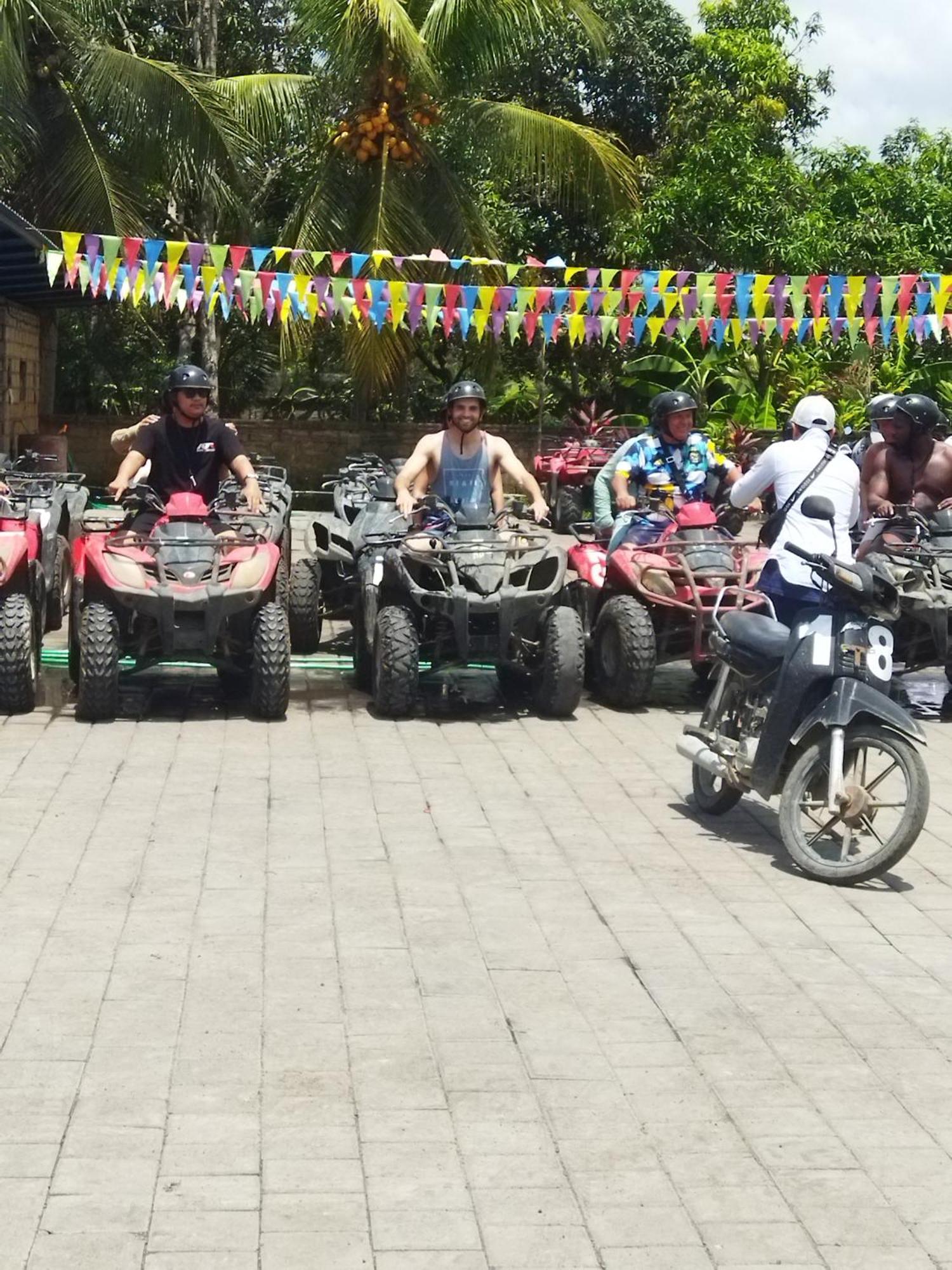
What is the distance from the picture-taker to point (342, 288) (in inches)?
561

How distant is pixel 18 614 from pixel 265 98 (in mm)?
15325

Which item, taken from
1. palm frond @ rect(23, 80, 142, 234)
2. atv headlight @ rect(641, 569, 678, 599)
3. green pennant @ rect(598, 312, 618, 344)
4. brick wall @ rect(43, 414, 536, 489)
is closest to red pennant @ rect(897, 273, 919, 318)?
green pennant @ rect(598, 312, 618, 344)

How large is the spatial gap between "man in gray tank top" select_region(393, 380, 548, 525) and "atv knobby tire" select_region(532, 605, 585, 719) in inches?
38.2

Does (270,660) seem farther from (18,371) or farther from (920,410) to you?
(18,371)

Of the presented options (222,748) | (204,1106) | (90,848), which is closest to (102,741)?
(222,748)

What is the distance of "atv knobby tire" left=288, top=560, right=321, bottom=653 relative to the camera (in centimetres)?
1196

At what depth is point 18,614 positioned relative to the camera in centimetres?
942

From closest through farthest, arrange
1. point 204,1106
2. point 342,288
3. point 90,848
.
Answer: point 204,1106
point 90,848
point 342,288

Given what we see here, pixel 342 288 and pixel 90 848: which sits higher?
pixel 342 288

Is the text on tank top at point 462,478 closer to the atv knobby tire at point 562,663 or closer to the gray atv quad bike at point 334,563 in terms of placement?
the gray atv quad bike at point 334,563

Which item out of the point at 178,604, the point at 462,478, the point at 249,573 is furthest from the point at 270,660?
the point at 462,478

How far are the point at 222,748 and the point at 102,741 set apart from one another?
60 centimetres

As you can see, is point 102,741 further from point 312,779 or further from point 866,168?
point 866,168

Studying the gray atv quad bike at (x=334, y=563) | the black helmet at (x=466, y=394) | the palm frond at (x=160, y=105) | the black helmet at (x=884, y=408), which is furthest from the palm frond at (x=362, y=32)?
the black helmet at (x=884, y=408)
